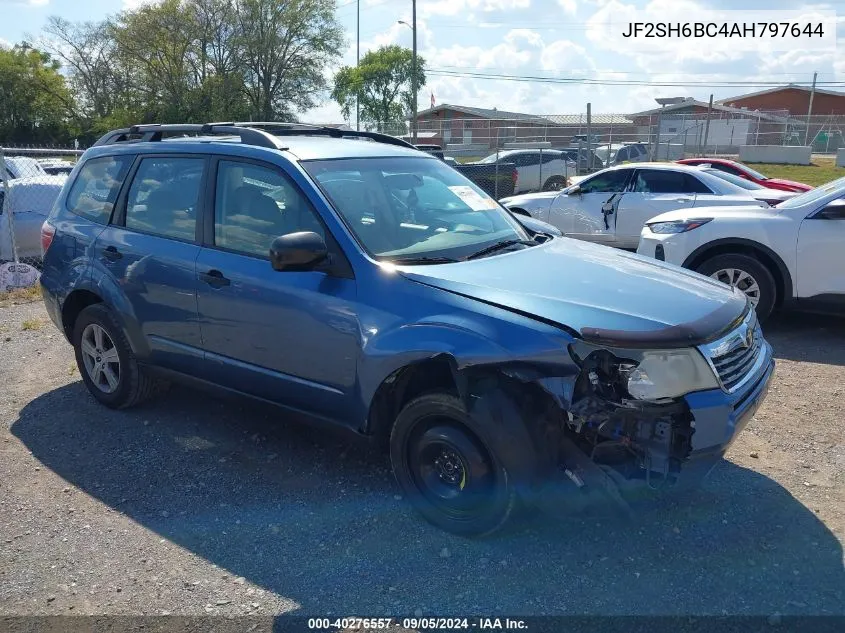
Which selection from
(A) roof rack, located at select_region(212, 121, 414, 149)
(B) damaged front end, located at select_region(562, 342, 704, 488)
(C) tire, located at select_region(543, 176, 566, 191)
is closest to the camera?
(B) damaged front end, located at select_region(562, 342, 704, 488)

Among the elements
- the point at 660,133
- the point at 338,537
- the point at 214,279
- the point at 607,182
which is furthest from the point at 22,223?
the point at 660,133

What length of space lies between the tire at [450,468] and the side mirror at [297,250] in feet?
2.87

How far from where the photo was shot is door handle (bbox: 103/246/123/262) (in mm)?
4855

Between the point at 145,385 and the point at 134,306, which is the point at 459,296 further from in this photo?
the point at 145,385

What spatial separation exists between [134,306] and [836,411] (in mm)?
4730

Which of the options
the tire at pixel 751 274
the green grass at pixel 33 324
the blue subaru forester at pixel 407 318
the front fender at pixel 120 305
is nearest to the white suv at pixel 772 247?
the tire at pixel 751 274

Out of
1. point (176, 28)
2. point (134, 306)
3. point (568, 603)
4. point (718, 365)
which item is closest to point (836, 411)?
point (718, 365)

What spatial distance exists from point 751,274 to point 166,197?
5181 mm

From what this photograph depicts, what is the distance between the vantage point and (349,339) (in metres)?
3.69

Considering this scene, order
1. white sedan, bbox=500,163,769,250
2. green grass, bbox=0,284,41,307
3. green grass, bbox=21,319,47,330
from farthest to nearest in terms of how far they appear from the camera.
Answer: white sedan, bbox=500,163,769,250, green grass, bbox=0,284,41,307, green grass, bbox=21,319,47,330

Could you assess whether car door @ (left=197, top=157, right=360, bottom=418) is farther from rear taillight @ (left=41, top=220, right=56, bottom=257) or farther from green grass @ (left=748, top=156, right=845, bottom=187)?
green grass @ (left=748, top=156, right=845, bottom=187)

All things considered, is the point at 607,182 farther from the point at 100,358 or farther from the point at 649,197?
the point at 100,358

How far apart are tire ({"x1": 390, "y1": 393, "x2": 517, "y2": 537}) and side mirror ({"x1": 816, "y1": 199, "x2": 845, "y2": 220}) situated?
4.81m

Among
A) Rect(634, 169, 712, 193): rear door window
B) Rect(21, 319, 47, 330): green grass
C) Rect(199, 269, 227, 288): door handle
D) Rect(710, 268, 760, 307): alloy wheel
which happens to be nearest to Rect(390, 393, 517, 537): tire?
Rect(199, 269, 227, 288): door handle
